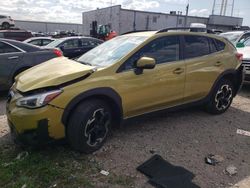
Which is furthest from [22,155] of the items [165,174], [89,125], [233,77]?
[233,77]

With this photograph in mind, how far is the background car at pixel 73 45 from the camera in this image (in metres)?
10.7

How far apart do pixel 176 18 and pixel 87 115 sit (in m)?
40.2

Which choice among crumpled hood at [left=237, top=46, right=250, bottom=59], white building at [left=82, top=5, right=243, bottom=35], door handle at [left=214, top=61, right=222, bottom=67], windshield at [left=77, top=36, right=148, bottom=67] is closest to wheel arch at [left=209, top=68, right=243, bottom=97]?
door handle at [left=214, top=61, right=222, bottom=67]

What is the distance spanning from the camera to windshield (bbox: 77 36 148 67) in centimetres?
401

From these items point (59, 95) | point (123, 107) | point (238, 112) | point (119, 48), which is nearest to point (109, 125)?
point (123, 107)

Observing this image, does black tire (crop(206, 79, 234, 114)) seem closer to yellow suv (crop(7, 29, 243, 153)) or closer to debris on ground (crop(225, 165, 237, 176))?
yellow suv (crop(7, 29, 243, 153))

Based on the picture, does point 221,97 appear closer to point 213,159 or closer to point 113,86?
point 213,159

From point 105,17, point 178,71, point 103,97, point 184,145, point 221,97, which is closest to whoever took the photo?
point 103,97

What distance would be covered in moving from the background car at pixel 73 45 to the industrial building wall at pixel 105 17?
26.4 meters

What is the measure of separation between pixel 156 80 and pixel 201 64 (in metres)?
1.16

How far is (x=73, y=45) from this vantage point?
36.6 feet

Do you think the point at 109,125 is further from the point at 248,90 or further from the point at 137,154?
the point at 248,90

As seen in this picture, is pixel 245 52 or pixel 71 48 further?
pixel 71 48

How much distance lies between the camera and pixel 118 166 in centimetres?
346
